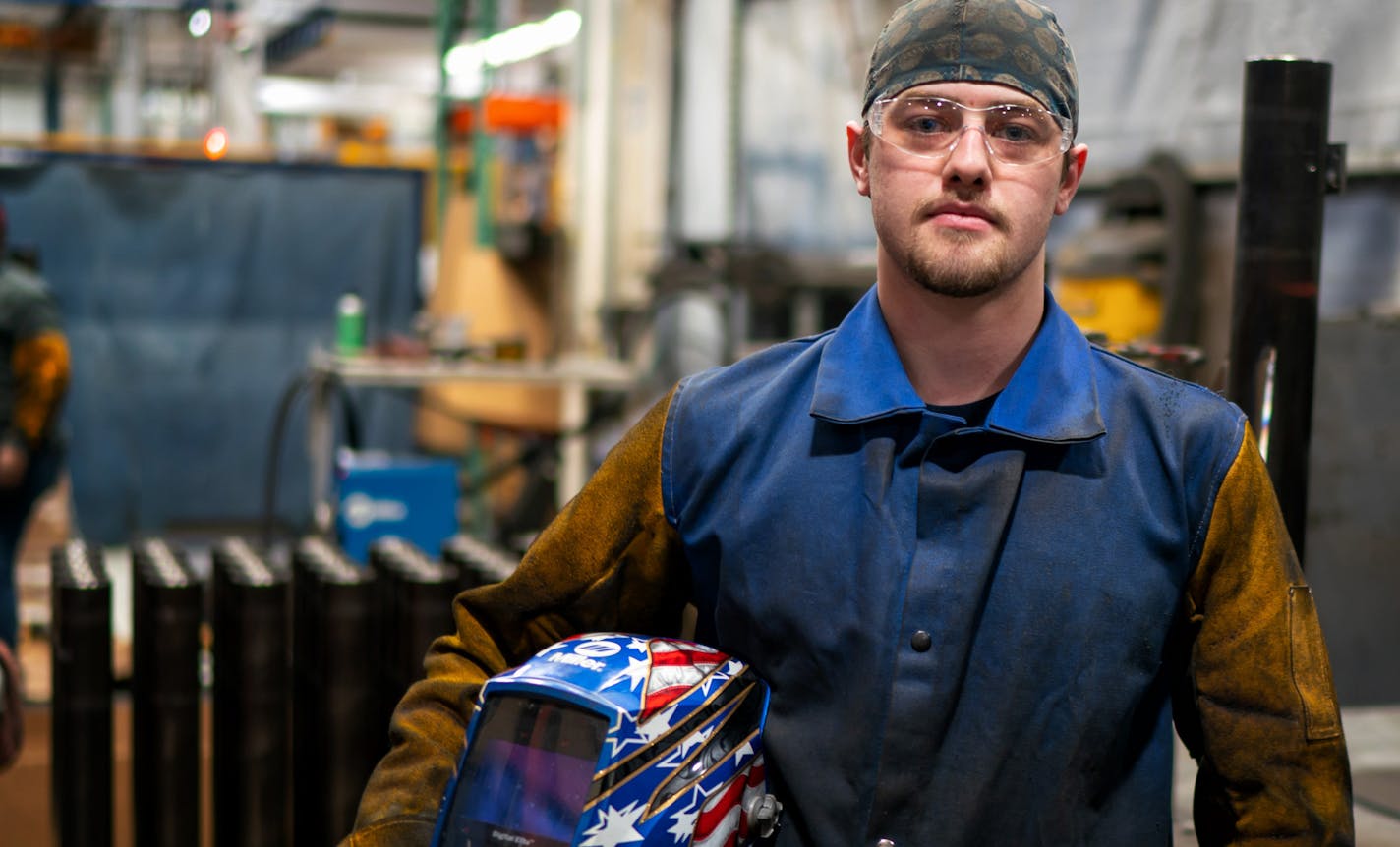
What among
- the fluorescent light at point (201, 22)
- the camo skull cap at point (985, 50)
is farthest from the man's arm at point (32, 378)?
the fluorescent light at point (201, 22)

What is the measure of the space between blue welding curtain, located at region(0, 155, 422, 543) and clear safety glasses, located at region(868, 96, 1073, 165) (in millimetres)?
7958

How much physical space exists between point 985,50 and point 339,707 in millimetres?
2106

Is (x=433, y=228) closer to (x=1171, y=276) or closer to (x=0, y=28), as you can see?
(x=0, y=28)

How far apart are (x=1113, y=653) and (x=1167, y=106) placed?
4.20 metres

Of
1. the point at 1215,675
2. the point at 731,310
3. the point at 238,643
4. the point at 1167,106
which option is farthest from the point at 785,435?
the point at 731,310

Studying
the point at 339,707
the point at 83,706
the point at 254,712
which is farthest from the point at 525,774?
the point at 83,706

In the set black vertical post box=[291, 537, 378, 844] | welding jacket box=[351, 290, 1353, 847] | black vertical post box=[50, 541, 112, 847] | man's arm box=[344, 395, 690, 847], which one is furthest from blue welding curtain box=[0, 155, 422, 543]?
welding jacket box=[351, 290, 1353, 847]

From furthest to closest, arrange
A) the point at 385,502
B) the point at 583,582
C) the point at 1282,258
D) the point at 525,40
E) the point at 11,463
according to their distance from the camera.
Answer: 1. the point at 525,40
2. the point at 385,502
3. the point at 11,463
4. the point at 1282,258
5. the point at 583,582

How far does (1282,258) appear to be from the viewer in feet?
6.76

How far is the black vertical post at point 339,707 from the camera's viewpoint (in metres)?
3.11

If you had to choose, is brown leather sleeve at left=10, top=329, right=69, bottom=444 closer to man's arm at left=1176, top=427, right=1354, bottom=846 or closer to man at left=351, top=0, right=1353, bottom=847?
man at left=351, top=0, right=1353, bottom=847

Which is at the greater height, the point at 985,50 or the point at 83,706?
the point at 985,50

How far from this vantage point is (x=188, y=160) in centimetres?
900

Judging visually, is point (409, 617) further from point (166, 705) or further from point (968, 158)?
point (968, 158)
